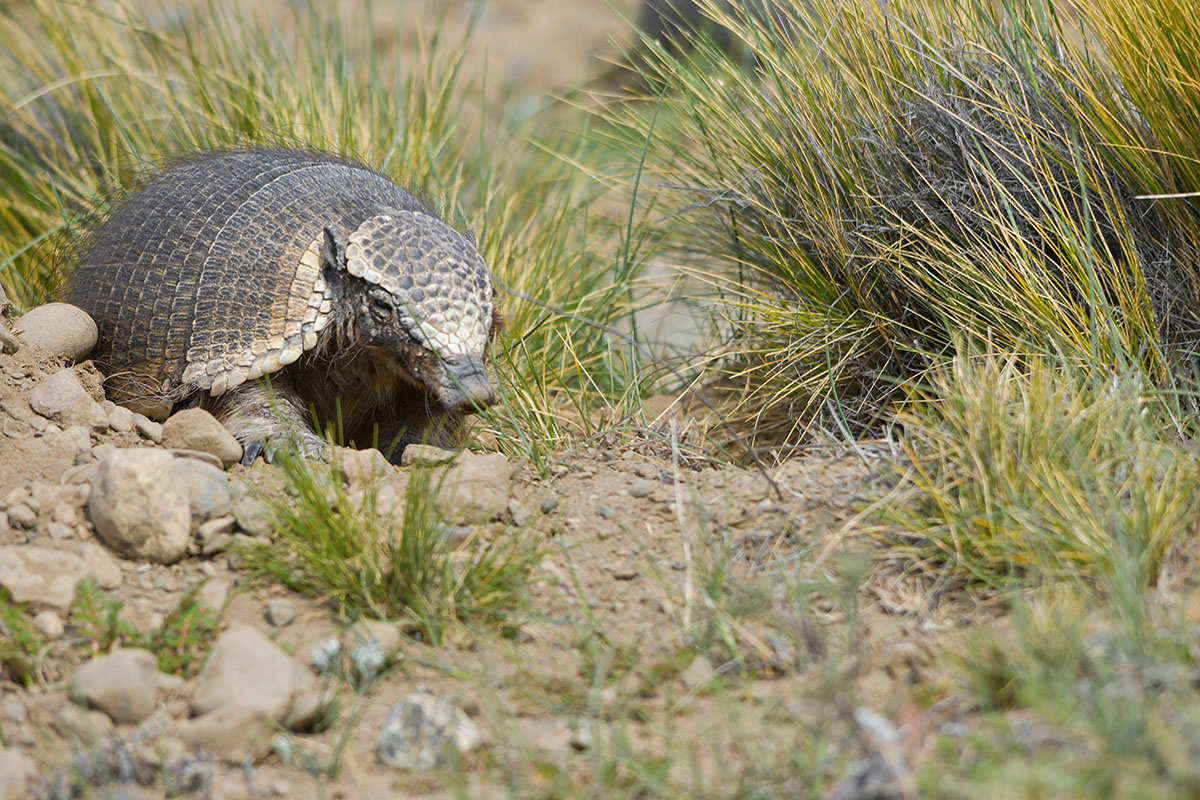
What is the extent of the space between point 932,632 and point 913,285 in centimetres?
140

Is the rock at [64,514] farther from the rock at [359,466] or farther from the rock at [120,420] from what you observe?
the rock at [359,466]

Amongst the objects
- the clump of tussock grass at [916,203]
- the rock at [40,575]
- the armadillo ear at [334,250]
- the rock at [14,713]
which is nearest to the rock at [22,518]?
the rock at [40,575]

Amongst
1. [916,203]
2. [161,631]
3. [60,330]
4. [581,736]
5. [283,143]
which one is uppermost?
[283,143]

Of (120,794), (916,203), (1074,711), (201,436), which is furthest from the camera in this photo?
(916,203)

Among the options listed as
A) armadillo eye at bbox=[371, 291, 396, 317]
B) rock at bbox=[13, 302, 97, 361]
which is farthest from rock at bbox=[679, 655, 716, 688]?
rock at bbox=[13, 302, 97, 361]

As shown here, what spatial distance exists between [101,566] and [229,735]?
26.9 inches

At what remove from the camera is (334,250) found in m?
3.48

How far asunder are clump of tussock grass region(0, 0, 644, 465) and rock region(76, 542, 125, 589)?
5.19ft

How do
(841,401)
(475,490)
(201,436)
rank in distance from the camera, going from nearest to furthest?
(475,490) → (201,436) → (841,401)

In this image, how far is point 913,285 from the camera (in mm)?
3555

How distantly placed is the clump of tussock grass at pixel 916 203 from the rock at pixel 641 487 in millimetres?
631

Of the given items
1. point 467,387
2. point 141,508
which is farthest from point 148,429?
point 467,387

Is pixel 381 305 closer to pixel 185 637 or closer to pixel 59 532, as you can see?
pixel 59 532

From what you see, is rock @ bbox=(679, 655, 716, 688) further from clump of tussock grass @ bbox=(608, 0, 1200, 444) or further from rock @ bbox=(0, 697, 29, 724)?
rock @ bbox=(0, 697, 29, 724)
